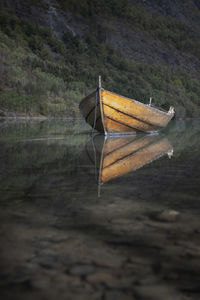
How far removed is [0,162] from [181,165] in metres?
3.14

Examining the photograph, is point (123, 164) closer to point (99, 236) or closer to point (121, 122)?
point (99, 236)

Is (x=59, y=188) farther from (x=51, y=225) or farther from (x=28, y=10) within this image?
(x=28, y=10)

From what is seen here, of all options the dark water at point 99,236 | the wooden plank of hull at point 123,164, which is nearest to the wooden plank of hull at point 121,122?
the wooden plank of hull at point 123,164

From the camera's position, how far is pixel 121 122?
15.4 metres

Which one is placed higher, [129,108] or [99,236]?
[129,108]

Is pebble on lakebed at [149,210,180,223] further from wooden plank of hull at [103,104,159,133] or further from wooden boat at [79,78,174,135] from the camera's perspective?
wooden plank of hull at [103,104,159,133]

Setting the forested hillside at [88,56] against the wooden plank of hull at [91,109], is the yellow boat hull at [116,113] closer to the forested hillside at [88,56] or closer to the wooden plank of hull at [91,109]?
the wooden plank of hull at [91,109]

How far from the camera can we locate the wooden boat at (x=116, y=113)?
14.4 meters

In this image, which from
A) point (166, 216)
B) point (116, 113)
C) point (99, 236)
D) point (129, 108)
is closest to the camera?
point (99, 236)

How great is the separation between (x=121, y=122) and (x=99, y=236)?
12895mm

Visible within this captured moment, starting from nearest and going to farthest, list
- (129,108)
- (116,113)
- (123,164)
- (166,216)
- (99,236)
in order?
(99,236) → (166,216) → (123,164) → (116,113) → (129,108)

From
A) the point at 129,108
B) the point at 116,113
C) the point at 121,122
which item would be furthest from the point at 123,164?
the point at 121,122

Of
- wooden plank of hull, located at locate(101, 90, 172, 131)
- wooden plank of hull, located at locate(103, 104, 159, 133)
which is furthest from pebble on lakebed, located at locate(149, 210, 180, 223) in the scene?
wooden plank of hull, located at locate(103, 104, 159, 133)

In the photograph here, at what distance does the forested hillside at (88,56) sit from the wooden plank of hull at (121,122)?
20.4m
